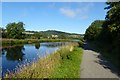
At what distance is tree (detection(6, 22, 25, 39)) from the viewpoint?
10566 centimetres

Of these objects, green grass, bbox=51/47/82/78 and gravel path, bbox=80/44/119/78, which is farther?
gravel path, bbox=80/44/119/78

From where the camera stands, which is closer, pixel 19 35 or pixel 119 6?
pixel 119 6

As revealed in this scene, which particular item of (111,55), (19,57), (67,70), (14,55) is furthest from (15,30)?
(67,70)

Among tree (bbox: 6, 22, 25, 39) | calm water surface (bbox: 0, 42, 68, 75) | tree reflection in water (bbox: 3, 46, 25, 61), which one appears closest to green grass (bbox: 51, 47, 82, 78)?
calm water surface (bbox: 0, 42, 68, 75)

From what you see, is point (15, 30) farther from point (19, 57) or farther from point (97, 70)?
point (97, 70)

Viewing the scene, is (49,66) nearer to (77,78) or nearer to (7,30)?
(77,78)

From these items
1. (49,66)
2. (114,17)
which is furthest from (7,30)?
(49,66)

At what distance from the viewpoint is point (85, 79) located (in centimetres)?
1174

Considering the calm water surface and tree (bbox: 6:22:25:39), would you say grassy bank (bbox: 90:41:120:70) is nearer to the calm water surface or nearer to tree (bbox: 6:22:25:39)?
the calm water surface

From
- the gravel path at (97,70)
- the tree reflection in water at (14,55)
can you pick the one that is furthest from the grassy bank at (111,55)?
the tree reflection in water at (14,55)

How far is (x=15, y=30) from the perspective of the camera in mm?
107688

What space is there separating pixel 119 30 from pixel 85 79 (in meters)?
15.2

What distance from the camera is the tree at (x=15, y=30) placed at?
105662 millimetres

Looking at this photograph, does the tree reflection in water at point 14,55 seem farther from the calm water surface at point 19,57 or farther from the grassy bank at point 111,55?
the grassy bank at point 111,55
